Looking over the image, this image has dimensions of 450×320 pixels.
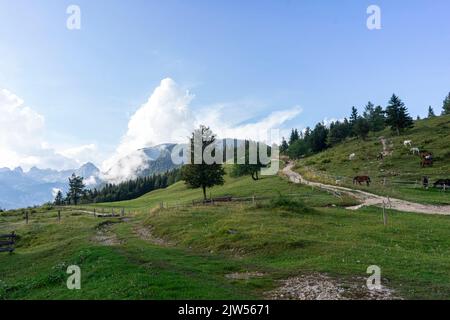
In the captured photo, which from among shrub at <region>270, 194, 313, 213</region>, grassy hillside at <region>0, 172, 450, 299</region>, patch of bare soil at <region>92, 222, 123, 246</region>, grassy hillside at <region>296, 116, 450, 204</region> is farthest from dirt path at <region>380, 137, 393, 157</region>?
patch of bare soil at <region>92, 222, 123, 246</region>

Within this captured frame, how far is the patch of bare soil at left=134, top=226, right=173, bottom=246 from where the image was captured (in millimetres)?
32250

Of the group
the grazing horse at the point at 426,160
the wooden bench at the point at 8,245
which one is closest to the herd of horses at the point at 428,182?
the grazing horse at the point at 426,160

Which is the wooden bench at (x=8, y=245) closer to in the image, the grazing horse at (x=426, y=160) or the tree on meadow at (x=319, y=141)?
the grazing horse at (x=426, y=160)

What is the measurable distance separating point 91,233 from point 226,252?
22598 millimetres

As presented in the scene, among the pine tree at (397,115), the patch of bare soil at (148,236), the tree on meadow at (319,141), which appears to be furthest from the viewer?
the tree on meadow at (319,141)

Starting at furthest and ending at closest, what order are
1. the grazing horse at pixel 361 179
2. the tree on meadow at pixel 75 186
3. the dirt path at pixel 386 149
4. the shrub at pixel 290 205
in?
the tree on meadow at pixel 75 186, the dirt path at pixel 386 149, the grazing horse at pixel 361 179, the shrub at pixel 290 205

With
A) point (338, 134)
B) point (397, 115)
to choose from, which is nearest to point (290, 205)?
point (397, 115)

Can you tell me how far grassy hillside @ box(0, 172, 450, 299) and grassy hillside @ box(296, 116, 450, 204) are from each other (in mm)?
18003

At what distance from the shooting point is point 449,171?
68.6 meters

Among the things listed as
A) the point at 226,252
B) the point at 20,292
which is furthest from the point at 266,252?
the point at 20,292

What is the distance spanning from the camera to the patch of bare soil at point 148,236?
3225 centimetres

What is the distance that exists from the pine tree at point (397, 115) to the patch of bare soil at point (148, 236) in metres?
103
